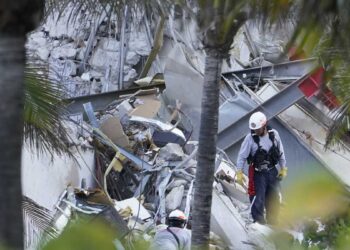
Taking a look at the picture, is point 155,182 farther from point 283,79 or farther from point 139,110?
point 283,79

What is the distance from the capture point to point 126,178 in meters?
18.0

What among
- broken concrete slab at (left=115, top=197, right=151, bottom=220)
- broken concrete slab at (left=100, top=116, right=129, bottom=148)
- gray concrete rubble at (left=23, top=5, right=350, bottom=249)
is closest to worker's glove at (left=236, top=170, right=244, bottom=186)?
gray concrete rubble at (left=23, top=5, right=350, bottom=249)

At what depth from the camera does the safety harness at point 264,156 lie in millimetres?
14086

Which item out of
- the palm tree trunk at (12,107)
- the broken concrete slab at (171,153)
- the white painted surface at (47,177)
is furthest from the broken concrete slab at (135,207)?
the palm tree trunk at (12,107)

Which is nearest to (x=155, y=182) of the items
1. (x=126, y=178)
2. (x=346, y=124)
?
(x=126, y=178)

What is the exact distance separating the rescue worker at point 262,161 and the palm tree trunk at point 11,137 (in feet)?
30.1

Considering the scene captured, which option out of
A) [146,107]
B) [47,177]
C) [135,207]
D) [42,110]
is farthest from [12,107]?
[146,107]

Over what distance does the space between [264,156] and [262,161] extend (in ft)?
0.26

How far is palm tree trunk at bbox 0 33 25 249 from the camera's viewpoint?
4.76 meters

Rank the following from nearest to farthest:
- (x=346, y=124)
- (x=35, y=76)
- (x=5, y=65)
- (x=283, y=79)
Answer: (x=5, y=65)
(x=35, y=76)
(x=346, y=124)
(x=283, y=79)

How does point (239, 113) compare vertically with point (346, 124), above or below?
below

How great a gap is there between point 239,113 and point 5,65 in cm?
1494

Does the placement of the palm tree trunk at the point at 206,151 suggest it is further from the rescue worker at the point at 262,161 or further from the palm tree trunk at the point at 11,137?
the palm tree trunk at the point at 11,137

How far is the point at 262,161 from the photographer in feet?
46.5
